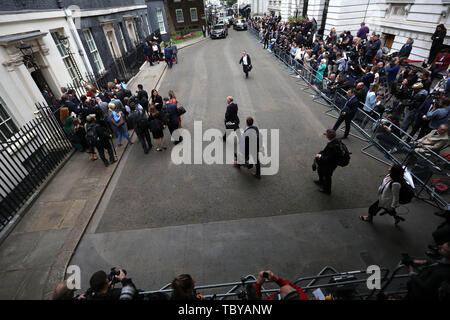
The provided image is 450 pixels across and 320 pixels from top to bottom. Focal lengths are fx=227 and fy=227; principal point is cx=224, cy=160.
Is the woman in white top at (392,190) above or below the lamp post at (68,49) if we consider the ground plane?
below

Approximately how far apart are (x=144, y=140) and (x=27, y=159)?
10.9 ft

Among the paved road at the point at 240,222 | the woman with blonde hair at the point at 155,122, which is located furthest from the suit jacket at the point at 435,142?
the woman with blonde hair at the point at 155,122

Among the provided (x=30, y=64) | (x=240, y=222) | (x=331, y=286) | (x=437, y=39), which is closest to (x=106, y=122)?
(x=30, y=64)

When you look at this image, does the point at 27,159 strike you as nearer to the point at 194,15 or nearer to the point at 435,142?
the point at 435,142

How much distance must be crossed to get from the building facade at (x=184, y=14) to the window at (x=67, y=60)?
32.5 meters

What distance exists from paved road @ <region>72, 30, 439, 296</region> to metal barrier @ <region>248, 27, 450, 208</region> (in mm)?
389

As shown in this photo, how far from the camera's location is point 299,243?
492cm

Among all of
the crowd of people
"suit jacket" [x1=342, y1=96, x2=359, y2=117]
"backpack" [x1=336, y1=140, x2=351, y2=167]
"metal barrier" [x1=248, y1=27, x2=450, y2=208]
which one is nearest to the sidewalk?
the crowd of people

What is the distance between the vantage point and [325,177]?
5.86 meters

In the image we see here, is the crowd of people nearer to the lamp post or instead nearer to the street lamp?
the street lamp

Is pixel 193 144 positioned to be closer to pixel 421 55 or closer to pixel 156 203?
Answer: pixel 156 203

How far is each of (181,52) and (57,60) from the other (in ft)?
53.9

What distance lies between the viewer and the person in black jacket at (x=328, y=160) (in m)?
5.29

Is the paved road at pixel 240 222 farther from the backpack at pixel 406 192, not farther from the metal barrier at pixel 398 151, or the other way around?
the backpack at pixel 406 192
